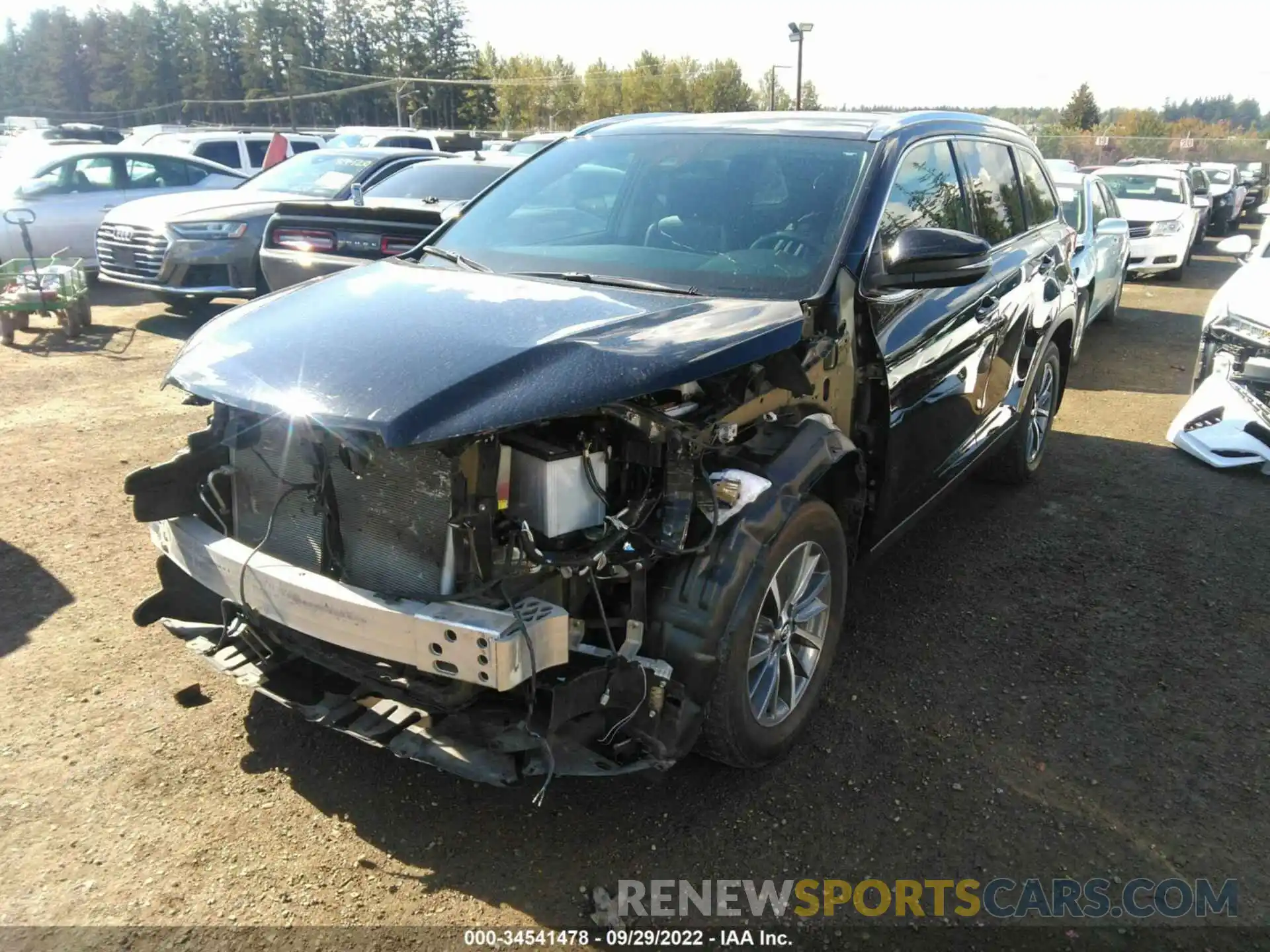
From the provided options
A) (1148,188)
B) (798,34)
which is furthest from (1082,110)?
(1148,188)

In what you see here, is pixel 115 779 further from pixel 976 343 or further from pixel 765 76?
pixel 765 76

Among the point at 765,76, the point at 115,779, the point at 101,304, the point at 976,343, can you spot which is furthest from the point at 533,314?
the point at 765,76

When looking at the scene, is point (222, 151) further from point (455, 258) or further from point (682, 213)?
point (682, 213)

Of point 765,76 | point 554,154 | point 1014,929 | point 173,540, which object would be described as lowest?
point 1014,929

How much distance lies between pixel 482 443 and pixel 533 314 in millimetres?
526

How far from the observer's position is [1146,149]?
1567 inches

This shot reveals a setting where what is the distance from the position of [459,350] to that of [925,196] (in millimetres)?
2251

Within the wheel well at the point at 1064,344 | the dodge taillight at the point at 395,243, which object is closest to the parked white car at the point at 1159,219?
the wheel well at the point at 1064,344

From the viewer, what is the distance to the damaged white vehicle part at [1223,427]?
19.1 feet

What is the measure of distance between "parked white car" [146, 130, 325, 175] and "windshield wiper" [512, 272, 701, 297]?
42.9ft

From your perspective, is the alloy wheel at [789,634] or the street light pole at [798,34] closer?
the alloy wheel at [789,634]

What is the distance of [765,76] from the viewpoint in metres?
Answer: 67.1

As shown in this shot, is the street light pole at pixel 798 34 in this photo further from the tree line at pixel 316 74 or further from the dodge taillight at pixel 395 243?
the tree line at pixel 316 74

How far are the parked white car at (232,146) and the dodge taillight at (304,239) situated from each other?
8.84 meters
